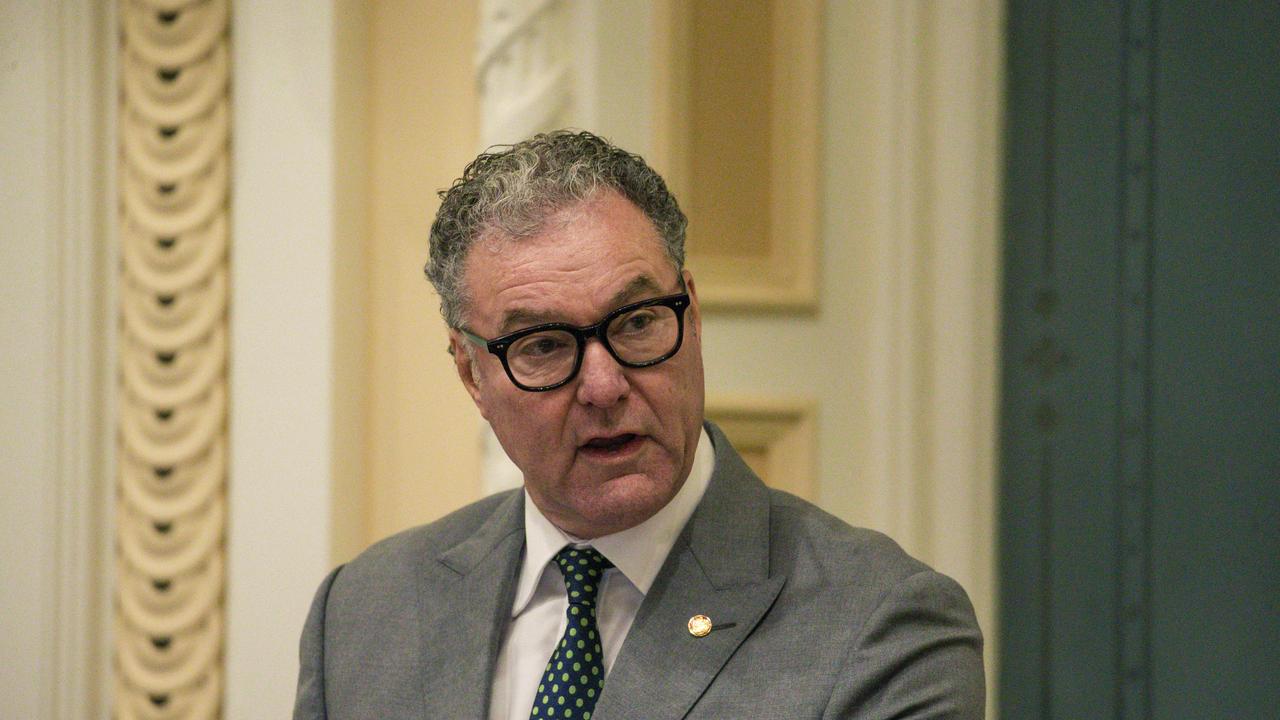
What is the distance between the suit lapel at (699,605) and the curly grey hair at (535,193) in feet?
0.95

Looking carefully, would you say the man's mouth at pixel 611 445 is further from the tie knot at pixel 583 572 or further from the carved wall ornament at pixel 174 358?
the carved wall ornament at pixel 174 358

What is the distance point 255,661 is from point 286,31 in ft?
3.73

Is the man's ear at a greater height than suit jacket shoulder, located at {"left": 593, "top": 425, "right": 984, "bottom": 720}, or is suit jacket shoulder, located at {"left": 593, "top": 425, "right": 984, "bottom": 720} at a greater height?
the man's ear

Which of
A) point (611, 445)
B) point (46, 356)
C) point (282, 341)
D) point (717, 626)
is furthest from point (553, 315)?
point (46, 356)

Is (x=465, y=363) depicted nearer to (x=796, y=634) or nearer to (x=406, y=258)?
(x=796, y=634)

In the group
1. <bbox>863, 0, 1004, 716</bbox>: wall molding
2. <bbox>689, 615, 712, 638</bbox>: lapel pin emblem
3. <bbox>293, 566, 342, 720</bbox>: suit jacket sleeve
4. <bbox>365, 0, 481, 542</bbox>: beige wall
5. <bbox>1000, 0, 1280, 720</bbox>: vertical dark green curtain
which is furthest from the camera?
<bbox>365, 0, 481, 542</bbox>: beige wall

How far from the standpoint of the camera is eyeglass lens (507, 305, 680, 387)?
4.23 feet

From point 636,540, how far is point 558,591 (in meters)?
0.12

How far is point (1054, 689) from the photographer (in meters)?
2.13

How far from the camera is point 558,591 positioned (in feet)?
4.59

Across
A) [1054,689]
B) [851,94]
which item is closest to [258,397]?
[851,94]

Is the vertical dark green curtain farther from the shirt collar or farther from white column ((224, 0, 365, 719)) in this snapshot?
white column ((224, 0, 365, 719))

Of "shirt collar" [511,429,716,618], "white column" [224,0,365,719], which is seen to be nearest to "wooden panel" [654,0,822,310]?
"white column" [224,0,365,719]

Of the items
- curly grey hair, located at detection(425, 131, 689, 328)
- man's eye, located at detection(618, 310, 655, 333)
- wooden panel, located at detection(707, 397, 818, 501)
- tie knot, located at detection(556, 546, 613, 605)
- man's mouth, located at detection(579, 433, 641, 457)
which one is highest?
curly grey hair, located at detection(425, 131, 689, 328)
